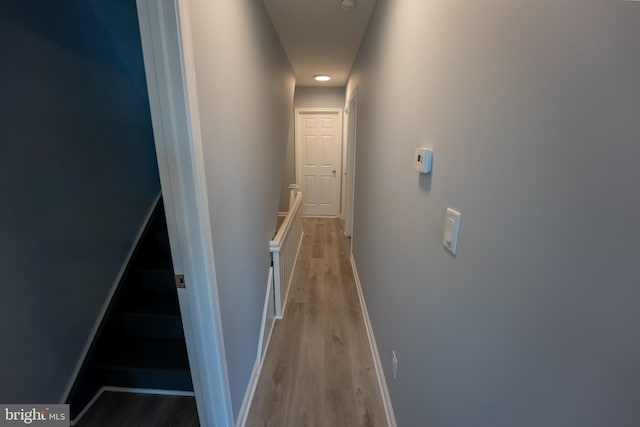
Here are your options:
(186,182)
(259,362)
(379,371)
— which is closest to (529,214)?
(186,182)

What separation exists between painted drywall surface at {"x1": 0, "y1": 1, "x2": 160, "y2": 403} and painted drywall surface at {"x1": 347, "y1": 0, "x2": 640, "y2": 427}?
1772 mm

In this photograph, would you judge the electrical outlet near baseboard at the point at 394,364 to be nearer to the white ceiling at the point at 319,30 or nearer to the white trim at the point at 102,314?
the white trim at the point at 102,314

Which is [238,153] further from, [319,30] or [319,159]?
[319,159]

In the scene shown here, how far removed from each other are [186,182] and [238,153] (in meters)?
0.50

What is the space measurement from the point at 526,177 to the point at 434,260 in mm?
475

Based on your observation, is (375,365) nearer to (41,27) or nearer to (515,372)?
(515,372)

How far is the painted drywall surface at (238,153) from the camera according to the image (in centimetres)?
104

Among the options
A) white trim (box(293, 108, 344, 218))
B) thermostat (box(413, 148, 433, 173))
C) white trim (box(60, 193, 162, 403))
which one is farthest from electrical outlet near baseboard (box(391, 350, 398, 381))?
white trim (box(293, 108, 344, 218))

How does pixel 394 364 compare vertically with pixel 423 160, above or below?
below

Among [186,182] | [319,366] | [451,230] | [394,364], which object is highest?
[186,182]

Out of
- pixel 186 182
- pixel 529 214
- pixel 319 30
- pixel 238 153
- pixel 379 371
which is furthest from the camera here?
pixel 319 30

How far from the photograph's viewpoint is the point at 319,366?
1.83 m

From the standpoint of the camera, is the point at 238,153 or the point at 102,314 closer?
the point at 238,153

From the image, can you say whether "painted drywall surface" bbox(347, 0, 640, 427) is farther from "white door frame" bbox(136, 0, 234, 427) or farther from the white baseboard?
"white door frame" bbox(136, 0, 234, 427)
